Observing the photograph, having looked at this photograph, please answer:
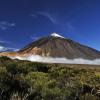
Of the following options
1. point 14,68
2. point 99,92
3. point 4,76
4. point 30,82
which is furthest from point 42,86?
point 14,68

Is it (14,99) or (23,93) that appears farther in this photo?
(23,93)

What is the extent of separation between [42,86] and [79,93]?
2703 mm

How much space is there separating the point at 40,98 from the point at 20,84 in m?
1.62

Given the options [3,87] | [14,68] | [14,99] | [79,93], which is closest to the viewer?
[14,99]

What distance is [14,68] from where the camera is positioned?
18.8m

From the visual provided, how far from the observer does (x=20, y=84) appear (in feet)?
43.9

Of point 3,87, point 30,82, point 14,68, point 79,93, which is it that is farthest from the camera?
point 14,68

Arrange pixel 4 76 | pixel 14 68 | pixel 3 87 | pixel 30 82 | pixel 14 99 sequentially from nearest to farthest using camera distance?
pixel 14 99
pixel 3 87
pixel 4 76
pixel 30 82
pixel 14 68

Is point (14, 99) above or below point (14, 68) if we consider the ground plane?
below

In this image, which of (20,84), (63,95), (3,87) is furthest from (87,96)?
(3,87)

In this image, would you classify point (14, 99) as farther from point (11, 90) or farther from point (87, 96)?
point (87, 96)

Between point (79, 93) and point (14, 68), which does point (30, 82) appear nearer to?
point (79, 93)

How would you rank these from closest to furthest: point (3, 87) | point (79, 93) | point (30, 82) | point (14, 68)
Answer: point (3, 87), point (30, 82), point (79, 93), point (14, 68)

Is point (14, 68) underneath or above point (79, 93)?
above
